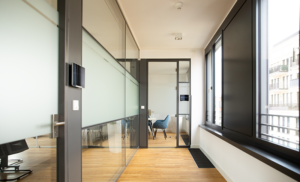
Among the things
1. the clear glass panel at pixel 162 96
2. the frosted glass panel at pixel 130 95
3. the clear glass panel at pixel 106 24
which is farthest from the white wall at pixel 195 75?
the clear glass panel at pixel 106 24

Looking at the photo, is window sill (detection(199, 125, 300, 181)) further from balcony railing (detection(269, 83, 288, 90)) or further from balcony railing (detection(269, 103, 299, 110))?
balcony railing (detection(269, 83, 288, 90))

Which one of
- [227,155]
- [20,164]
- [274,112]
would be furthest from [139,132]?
[20,164]

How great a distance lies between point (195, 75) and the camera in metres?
4.84

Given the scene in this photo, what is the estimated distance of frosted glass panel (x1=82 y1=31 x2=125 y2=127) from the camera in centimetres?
156

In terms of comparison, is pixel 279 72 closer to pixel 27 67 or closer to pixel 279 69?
pixel 279 69

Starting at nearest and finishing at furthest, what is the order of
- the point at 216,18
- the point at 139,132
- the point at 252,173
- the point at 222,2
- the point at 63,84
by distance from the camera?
the point at 63,84 < the point at 252,173 < the point at 222,2 < the point at 216,18 < the point at 139,132

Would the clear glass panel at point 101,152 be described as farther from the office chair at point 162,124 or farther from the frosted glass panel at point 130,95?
the office chair at point 162,124

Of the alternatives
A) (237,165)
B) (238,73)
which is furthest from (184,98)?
(237,165)

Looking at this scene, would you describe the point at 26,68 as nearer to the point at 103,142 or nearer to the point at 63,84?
the point at 63,84

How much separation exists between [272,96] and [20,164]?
7.18ft

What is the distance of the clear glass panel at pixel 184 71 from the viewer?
4898 mm

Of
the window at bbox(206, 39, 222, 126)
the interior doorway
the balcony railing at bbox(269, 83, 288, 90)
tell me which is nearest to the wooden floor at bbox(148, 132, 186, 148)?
the interior doorway

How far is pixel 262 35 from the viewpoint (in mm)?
1965

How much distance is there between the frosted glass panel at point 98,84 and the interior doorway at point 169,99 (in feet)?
8.17
